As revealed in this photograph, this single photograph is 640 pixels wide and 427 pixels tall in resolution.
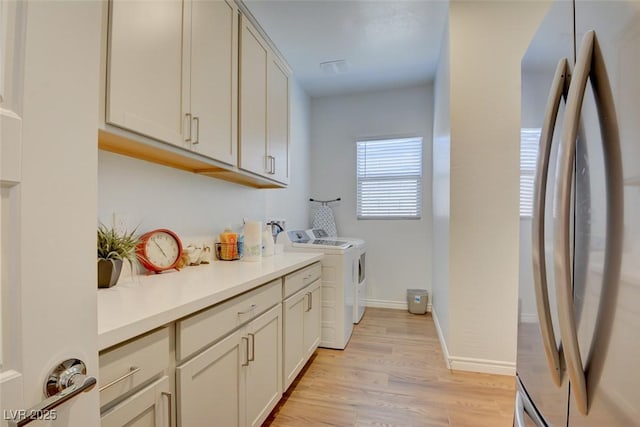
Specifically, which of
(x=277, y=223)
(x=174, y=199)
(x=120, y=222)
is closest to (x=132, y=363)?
(x=120, y=222)

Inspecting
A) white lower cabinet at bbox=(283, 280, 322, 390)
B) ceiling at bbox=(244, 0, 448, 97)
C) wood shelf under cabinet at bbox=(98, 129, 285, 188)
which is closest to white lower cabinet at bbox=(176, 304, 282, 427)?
white lower cabinet at bbox=(283, 280, 322, 390)

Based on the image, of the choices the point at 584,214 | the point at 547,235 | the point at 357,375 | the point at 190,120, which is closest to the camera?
the point at 584,214

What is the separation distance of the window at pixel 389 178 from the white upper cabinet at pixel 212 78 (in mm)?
2421

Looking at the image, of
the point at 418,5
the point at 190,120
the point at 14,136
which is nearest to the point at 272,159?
the point at 190,120

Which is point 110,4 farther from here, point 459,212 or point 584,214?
point 459,212

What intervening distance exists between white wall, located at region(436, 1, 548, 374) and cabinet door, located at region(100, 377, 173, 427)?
203 cm

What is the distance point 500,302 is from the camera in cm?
225

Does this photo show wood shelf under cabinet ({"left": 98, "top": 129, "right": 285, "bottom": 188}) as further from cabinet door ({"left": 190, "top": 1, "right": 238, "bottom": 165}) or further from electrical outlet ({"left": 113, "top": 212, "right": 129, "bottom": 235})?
electrical outlet ({"left": 113, "top": 212, "right": 129, "bottom": 235})

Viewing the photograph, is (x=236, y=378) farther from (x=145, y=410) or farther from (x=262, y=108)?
(x=262, y=108)

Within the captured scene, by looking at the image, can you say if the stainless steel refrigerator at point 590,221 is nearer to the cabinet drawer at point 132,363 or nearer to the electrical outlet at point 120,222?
the cabinet drawer at point 132,363

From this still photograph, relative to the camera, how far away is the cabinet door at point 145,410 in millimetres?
790

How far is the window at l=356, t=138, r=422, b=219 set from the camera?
3.82 metres

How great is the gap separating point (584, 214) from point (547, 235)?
0.15m

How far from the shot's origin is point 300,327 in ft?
6.83
